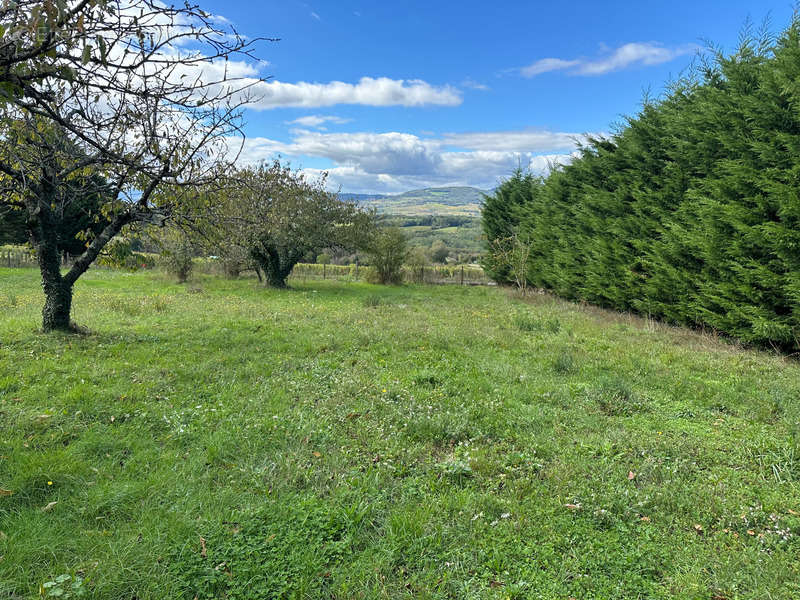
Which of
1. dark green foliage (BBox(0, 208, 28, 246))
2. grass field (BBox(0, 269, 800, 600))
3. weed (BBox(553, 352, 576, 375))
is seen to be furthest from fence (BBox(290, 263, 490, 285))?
grass field (BBox(0, 269, 800, 600))

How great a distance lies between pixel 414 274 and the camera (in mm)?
25016

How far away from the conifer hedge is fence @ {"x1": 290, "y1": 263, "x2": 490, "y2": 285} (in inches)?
433

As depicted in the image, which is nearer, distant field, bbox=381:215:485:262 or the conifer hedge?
the conifer hedge

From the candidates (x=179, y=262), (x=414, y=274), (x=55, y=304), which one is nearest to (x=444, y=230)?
(x=414, y=274)

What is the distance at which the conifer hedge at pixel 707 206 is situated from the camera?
7309mm

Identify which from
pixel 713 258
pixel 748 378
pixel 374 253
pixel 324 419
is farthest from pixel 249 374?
pixel 374 253

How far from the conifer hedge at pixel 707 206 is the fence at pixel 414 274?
433 inches

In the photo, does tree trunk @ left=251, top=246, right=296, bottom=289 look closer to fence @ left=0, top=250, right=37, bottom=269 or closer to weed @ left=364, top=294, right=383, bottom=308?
weed @ left=364, top=294, right=383, bottom=308

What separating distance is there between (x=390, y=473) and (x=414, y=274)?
71.1 ft

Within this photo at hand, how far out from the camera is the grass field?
8.18 ft

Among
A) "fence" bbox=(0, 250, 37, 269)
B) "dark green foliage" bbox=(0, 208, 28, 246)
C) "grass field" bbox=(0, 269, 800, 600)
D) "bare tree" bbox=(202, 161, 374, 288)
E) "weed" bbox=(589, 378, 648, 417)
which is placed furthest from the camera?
"fence" bbox=(0, 250, 37, 269)

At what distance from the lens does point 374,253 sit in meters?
22.4

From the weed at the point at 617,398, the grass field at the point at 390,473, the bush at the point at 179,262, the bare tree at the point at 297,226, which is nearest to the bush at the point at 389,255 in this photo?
the bare tree at the point at 297,226

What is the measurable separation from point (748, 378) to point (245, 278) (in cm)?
2153
